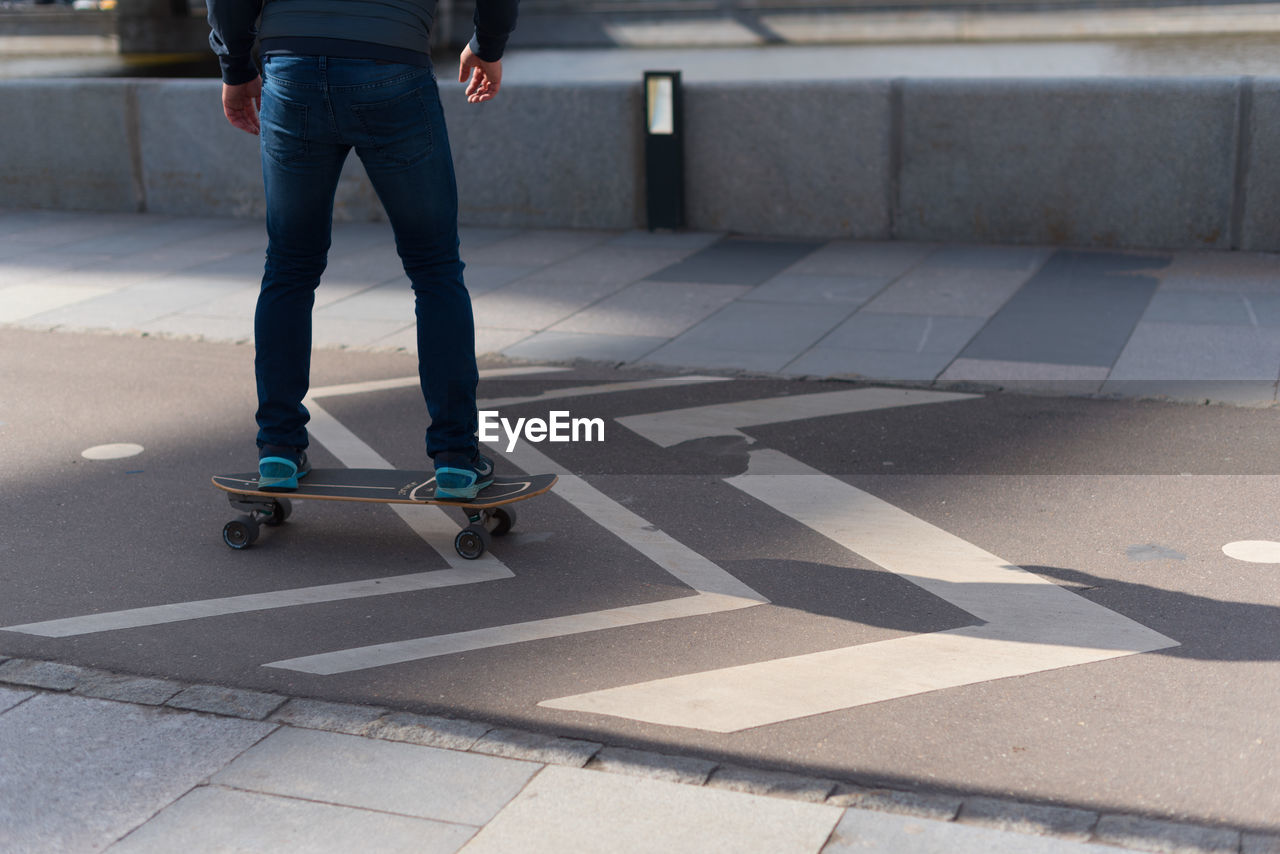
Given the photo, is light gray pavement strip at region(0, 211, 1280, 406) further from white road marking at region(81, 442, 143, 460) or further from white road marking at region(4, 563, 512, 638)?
white road marking at region(4, 563, 512, 638)

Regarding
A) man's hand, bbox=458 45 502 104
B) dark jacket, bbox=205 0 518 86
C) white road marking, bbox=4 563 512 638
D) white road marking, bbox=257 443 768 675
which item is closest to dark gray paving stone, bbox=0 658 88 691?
white road marking, bbox=4 563 512 638

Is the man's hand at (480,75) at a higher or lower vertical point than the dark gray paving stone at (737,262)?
higher

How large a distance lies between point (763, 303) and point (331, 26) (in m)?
4.25

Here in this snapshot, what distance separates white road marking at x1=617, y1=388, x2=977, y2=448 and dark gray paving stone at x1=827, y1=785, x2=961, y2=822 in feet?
8.77

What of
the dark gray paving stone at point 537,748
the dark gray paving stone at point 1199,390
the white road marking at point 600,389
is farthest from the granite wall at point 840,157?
the dark gray paving stone at point 537,748

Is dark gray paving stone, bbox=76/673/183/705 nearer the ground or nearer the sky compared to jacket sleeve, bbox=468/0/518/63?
nearer the ground

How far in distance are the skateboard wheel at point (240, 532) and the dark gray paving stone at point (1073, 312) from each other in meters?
3.60

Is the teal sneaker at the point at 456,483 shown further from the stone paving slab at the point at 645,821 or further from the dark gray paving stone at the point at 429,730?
the stone paving slab at the point at 645,821

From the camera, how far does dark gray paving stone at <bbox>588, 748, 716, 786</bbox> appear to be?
3.14 m

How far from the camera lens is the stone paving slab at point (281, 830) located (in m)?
2.90

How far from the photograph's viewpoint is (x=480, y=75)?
4.52 m

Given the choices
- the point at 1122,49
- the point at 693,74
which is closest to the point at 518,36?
the point at 693,74

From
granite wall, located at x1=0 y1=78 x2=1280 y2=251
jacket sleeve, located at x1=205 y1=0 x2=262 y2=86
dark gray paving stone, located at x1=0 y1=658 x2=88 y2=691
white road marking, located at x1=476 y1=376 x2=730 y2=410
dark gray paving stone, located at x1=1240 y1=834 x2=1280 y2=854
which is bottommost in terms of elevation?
dark gray paving stone, located at x1=1240 y1=834 x2=1280 y2=854
